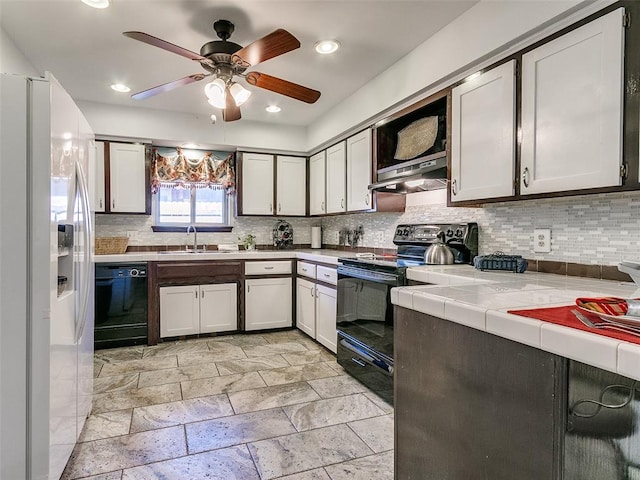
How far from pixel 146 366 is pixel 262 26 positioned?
2721 millimetres

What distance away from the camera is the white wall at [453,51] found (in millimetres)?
1775

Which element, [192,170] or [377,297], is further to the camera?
[192,170]

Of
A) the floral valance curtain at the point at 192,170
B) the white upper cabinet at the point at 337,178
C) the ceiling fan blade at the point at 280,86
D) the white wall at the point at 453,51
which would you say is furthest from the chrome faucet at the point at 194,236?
the ceiling fan blade at the point at 280,86

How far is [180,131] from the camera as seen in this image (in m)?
4.08

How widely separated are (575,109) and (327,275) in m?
2.25

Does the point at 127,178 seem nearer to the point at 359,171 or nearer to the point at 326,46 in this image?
the point at 359,171

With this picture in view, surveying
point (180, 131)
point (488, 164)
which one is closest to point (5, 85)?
point (488, 164)

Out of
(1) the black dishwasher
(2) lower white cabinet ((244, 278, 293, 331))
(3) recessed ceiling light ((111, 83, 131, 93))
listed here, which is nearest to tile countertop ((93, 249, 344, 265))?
(1) the black dishwasher

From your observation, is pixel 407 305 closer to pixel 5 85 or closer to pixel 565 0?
pixel 565 0

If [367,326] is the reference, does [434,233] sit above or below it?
above

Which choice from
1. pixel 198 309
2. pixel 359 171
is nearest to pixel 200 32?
pixel 359 171

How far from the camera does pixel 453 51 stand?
2.25 m

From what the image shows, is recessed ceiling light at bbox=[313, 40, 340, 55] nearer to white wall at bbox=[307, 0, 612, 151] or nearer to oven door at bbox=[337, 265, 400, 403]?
white wall at bbox=[307, 0, 612, 151]

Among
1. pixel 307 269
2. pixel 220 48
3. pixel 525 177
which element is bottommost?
pixel 307 269
